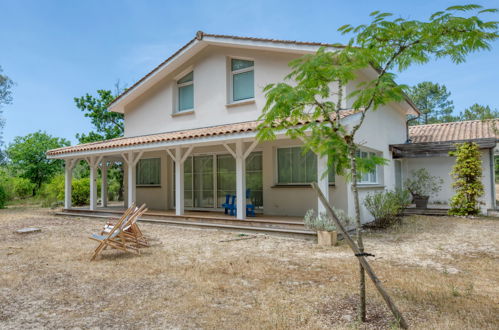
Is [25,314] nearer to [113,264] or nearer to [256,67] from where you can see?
[113,264]

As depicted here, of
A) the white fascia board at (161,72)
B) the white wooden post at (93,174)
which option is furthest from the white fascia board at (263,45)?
the white wooden post at (93,174)

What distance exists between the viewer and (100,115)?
24656mm

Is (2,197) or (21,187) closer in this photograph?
(2,197)

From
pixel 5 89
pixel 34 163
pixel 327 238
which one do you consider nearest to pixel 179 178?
pixel 327 238

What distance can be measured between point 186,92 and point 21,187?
56.3 feet

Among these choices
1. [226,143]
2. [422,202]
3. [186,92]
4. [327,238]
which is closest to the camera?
[327,238]

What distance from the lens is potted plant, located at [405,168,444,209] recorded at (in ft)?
46.2

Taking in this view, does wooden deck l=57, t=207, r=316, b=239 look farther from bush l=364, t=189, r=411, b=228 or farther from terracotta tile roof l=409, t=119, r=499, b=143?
terracotta tile roof l=409, t=119, r=499, b=143

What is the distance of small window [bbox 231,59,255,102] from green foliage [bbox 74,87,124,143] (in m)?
15.8

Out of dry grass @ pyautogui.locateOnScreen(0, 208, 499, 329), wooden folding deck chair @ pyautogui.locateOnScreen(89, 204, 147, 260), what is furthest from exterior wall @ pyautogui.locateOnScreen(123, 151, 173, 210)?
wooden folding deck chair @ pyautogui.locateOnScreen(89, 204, 147, 260)

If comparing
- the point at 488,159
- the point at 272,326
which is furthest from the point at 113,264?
the point at 488,159

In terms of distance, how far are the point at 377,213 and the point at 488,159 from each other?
6.76m

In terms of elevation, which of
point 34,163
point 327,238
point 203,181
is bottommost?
point 327,238

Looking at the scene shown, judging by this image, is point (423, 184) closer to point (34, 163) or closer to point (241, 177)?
point (241, 177)
